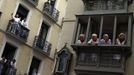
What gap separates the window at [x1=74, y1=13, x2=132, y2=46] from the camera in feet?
32.2

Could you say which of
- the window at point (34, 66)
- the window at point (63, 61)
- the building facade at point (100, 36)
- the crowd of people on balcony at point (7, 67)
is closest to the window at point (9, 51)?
the crowd of people on balcony at point (7, 67)

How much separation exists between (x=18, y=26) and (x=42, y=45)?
2.48 meters

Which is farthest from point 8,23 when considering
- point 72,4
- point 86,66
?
point 86,66

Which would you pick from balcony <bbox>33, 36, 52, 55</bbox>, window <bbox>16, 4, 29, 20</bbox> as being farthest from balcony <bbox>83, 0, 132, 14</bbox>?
balcony <bbox>33, 36, 52, 55</bbox>

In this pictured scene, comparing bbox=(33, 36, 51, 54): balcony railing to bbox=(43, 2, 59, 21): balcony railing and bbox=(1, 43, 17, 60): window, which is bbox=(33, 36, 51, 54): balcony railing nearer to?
bbox=(1, 43, 17, 60): window

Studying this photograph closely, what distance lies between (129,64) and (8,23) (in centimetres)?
925

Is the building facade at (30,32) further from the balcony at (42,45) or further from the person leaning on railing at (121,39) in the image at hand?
the person leaning on railing at (121,39)

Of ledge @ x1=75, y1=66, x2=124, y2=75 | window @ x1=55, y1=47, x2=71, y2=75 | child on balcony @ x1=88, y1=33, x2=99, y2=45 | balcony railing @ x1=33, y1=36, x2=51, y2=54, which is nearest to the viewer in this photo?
ledge @ x1=75, y1=66, x2=124, y2=75

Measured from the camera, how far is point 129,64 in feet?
30.8

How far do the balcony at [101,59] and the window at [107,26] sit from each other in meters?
0.30

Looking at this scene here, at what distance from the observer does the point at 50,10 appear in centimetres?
2000

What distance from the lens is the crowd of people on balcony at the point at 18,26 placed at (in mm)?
16656

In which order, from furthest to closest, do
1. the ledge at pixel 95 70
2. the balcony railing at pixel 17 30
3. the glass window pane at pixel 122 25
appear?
the balcony railing at pixel 17 30, the glass window pane at pixel 122 25, the ledge at pixel 95 70

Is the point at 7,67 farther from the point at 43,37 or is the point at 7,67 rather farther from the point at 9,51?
the point at 43,37
